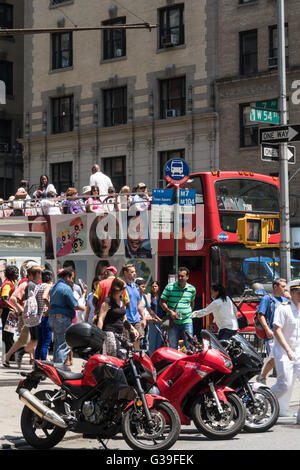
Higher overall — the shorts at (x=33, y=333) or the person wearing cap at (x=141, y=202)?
the person wearing cap at (x=141, y=202)

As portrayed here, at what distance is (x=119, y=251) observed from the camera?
70.4ft

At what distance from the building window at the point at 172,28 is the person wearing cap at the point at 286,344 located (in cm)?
2826

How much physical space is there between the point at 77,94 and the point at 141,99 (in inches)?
161

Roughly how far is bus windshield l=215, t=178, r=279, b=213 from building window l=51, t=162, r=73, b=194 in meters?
22.1

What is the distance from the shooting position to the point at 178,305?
15.9 metres

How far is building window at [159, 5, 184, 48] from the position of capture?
38.3 m

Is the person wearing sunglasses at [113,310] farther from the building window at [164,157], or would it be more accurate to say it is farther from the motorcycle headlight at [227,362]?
the building window at [164,157]

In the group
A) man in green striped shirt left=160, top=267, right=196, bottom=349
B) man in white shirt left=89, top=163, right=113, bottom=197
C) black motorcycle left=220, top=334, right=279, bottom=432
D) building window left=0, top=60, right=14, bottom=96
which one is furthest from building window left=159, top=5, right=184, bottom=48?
black motorcycle left=220, top=334, right=279, bottom=432

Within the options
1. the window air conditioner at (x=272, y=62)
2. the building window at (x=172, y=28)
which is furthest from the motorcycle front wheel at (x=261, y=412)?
the building window at (x=172, y=28)

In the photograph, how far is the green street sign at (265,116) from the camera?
16906 mm

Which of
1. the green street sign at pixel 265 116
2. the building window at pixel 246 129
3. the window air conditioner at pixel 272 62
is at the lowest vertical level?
the green street sign at pixel 265 116

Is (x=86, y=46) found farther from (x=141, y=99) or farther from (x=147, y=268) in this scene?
(x=147, y=268)

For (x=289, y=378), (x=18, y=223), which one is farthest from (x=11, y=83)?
(x=289, y=378)

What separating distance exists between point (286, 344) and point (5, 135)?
39385mm
